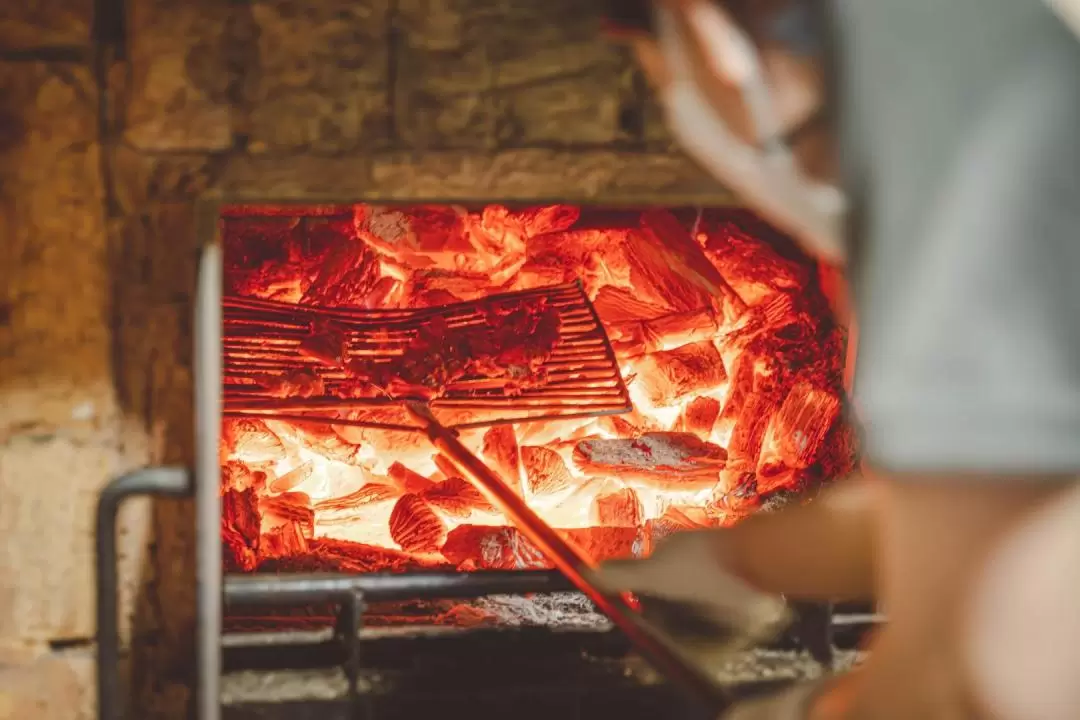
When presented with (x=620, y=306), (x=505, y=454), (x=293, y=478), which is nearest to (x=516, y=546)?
(x=505, y=454)

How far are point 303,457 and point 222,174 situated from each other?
4.69ft

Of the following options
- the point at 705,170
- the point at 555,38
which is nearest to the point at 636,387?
the point at 705,170

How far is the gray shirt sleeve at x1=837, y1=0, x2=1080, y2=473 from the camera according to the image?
0.60m

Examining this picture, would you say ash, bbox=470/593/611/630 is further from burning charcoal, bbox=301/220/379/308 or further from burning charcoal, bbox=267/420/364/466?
burning charcoal, bbox=301/220/379/308

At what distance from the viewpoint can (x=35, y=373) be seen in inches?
60.9

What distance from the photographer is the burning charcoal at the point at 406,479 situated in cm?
274

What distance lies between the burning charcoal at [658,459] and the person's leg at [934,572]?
2.00 meters

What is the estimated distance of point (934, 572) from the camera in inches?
27.0

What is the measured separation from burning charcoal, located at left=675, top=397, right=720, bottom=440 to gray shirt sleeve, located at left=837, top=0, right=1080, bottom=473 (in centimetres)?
232

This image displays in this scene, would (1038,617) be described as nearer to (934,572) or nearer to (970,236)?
(934,572)

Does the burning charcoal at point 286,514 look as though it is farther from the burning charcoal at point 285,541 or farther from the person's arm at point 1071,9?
the person's arm at point 1071,9

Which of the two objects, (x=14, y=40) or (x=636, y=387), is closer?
(x=14, y=40)

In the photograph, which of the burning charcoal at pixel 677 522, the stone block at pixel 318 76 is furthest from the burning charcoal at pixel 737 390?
the stone block at pixel 318 76

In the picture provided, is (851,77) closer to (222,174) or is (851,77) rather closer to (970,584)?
(970,584)
